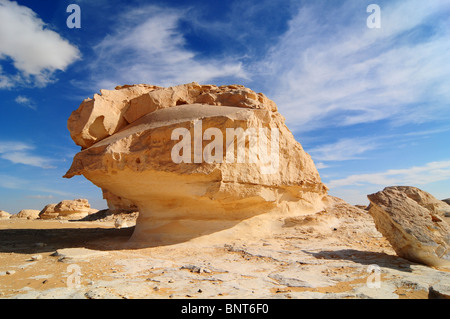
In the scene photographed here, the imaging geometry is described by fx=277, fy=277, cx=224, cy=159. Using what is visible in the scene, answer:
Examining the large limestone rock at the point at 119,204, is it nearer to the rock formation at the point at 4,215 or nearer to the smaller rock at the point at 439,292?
the rock formation at the point at 4,215

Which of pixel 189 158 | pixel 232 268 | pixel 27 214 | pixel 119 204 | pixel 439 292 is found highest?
pixel 189 158

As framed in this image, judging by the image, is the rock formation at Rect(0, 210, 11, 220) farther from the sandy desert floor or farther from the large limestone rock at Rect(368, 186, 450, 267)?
the large limestone rock at Rect(368, 186, 450, 267)

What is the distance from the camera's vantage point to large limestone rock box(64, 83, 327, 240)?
7.31 metres

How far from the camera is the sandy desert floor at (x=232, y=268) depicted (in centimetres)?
367

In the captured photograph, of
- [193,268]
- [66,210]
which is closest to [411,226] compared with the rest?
[193,268]

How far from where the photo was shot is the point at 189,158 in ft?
23.8

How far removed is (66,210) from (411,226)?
79.6 feet

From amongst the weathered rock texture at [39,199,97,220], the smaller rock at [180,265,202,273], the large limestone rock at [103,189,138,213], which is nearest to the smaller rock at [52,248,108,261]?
the smaller rock at [180,265,202,273]

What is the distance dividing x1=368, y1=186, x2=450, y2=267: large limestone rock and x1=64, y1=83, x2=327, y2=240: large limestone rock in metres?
3.07

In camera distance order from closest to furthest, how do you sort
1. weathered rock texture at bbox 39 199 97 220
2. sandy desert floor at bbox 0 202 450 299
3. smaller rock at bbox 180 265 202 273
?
sandy desert floor at bbox 0 202 450 299 → smaller rock at bbox 180 265 202 273 → weathered rock texture at bbox 39 199 97 220

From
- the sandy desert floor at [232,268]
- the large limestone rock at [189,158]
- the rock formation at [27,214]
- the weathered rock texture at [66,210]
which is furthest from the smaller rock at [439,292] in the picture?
the rock formation at [27,214]

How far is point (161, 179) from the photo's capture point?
7.53m

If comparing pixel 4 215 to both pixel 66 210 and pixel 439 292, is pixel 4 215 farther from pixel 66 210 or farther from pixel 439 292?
pixel 439 292

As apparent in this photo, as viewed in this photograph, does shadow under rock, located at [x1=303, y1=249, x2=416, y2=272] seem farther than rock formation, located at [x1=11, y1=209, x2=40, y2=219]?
No
